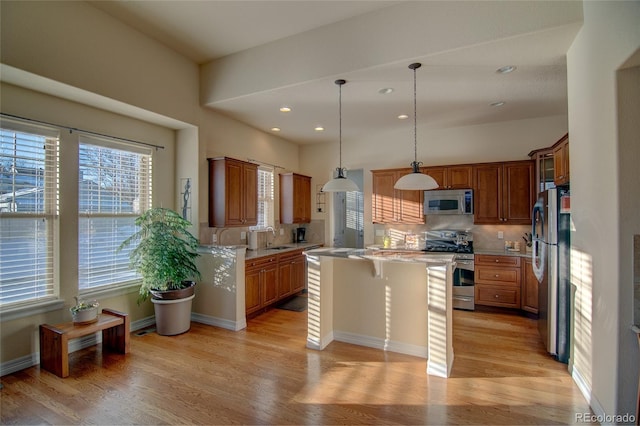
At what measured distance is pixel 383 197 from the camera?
552 cm

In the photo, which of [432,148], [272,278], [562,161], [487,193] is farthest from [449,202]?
[272,278]

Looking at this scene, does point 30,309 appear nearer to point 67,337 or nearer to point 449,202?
point 67,337

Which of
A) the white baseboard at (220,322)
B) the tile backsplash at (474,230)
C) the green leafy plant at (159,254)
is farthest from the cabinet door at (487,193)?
the green leafy plant at (159,254)

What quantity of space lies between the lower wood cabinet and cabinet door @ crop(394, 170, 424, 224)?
76.5 inches

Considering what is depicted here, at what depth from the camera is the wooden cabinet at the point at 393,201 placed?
207 inches

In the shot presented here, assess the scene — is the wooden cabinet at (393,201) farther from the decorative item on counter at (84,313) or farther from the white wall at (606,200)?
the decorative item on counter at (84,313)

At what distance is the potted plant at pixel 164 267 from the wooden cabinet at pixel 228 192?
663 millimetres

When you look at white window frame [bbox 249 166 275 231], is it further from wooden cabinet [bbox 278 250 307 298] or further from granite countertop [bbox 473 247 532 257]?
granite countertop [bbox 473 247 532 257]

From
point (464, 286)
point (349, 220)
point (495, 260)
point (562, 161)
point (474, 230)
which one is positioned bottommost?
→ point (464, 286)

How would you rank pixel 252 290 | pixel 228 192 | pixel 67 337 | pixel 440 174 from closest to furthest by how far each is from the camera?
pixel 67 337 < pixel 252 290 < pixel 228 192 < pixel 440 174

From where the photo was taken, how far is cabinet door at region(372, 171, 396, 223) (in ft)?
17.9

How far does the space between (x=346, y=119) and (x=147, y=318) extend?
402cm

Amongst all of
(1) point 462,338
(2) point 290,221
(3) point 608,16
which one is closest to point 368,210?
(2) point 290,221

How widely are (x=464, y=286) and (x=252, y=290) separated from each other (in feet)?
10.4
